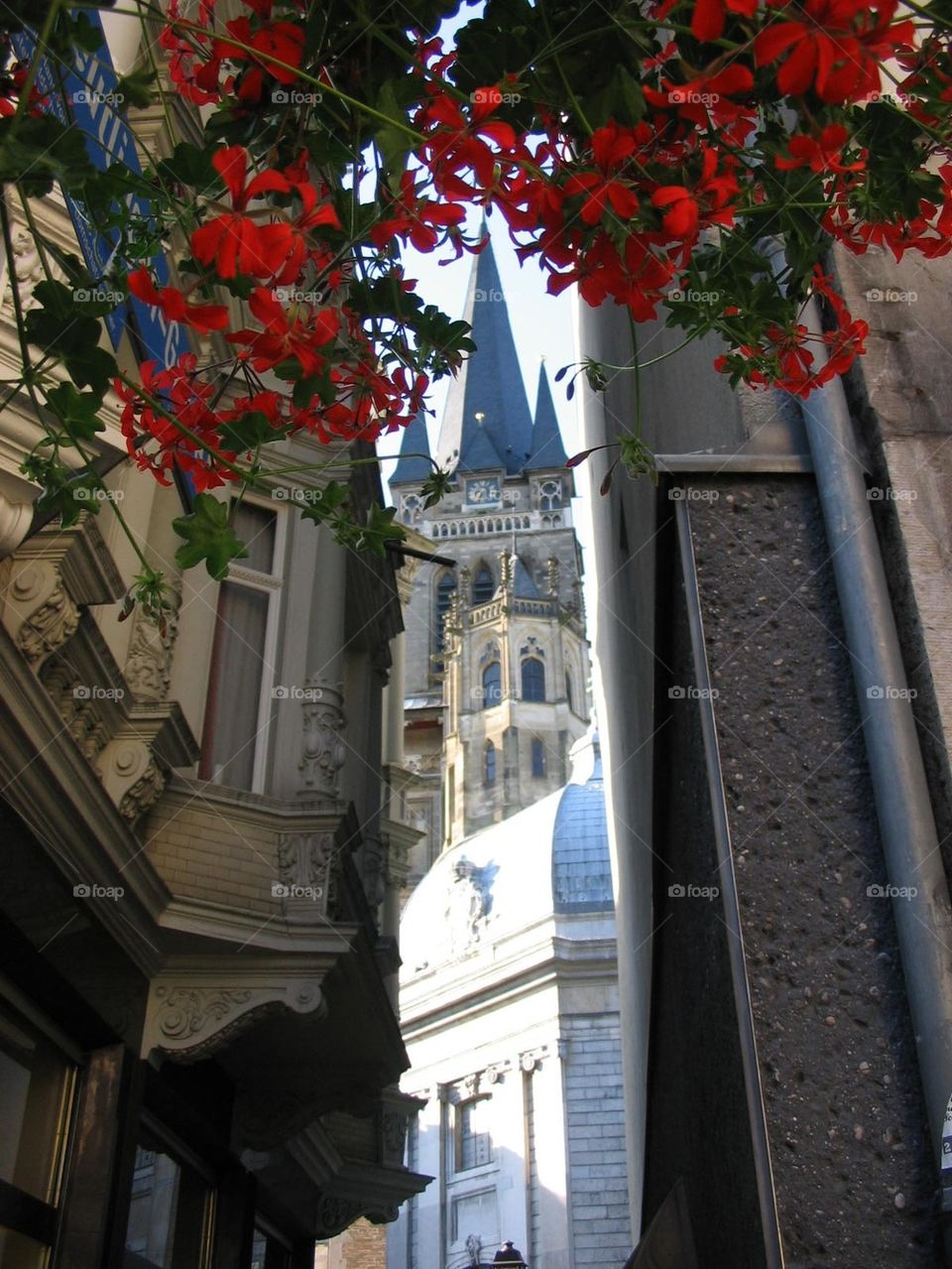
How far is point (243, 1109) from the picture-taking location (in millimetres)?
9102

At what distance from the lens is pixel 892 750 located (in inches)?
96.4

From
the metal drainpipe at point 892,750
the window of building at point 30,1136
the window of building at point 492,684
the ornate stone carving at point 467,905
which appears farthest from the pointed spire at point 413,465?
the metal drainpipe at point 892,750

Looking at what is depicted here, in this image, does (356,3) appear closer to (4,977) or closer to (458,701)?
(4,977)

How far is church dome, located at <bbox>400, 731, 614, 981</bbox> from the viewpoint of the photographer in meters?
38.6

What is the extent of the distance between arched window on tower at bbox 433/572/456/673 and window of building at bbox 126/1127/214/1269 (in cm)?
7664

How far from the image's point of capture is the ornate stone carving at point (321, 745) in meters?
8.28

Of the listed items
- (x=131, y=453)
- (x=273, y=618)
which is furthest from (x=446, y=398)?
(x=131, y=453)

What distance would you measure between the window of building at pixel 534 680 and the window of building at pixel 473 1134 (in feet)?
133

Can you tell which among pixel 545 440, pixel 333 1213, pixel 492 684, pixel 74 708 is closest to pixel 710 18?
pixel 74 708

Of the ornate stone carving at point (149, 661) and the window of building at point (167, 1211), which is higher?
the ornate stone carving at point (149, 661)

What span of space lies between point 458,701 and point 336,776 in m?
67.3

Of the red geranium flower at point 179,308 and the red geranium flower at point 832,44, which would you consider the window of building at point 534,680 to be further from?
the red geranium flower at point 832,44

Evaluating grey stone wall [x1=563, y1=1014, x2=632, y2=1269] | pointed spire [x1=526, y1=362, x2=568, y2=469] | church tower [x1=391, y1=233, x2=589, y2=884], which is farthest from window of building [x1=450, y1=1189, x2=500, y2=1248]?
pointed spire [x1=526, y1=362, x2=568, y2=469]

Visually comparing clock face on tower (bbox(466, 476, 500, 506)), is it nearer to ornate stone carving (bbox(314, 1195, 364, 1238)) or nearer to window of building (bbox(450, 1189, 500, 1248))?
window of building (bbox(450, 1189, 500, 1248))
